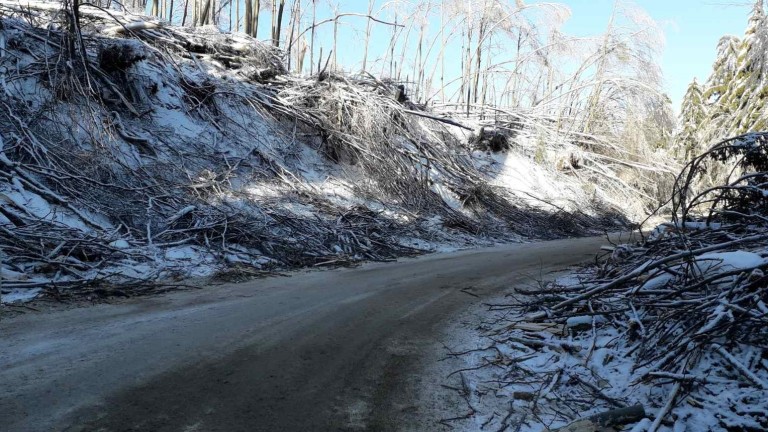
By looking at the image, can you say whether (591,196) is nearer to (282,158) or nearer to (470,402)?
(282,158)

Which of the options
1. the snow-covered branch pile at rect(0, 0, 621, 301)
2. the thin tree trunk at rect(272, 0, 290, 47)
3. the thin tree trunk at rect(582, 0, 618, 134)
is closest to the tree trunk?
the thin tree trunk at rect(272, 0, 290, 47)

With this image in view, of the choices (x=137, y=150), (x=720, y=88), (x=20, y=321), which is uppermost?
(x=720, y=88)

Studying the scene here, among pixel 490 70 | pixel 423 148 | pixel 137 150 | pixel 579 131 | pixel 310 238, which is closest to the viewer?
pixel 310 238

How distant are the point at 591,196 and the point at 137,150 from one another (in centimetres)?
1690

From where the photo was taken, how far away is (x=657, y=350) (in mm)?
3928

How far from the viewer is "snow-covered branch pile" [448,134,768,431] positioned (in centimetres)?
321

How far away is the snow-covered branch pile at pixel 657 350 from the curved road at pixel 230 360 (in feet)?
2.60

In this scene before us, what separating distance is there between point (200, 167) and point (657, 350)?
34.3 ft

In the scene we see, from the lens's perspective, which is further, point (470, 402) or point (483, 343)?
point (483, 343)

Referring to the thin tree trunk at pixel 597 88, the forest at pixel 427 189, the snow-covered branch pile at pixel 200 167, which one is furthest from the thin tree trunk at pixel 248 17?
the thin tree trunk at pixel 597 88

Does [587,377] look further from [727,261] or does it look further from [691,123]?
[691,123]

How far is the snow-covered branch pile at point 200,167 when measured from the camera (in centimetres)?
769

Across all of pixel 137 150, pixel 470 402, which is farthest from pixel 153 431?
pixel 137 150

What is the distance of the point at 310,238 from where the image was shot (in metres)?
10.1
